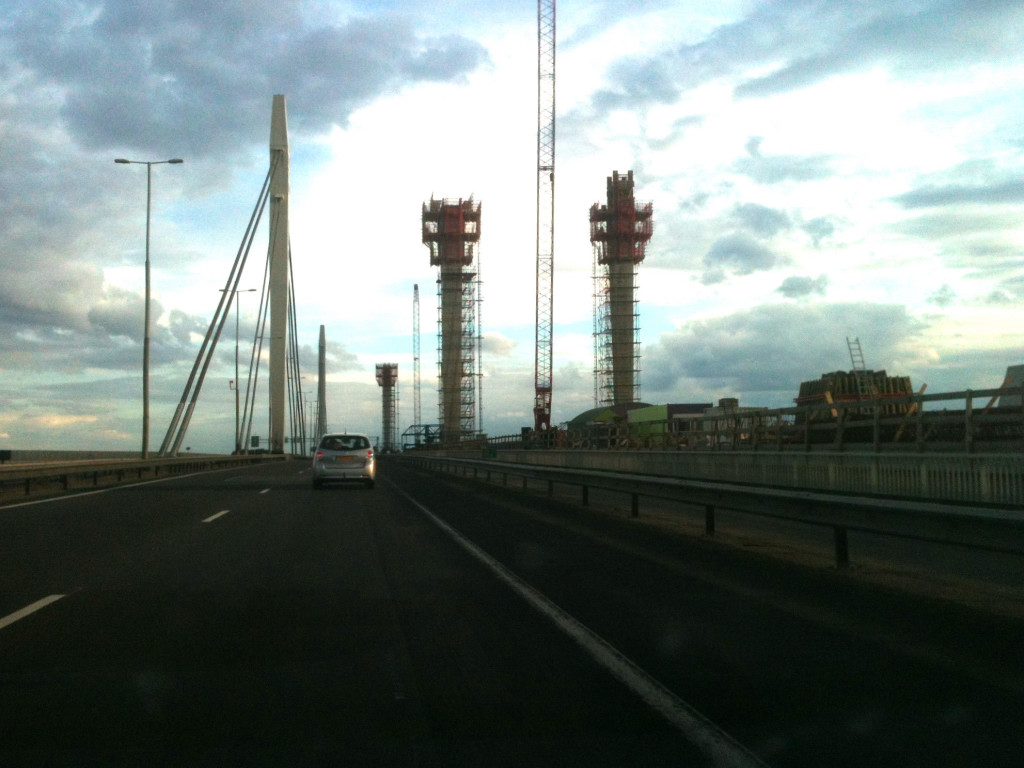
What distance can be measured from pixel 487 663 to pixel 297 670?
1166 mm

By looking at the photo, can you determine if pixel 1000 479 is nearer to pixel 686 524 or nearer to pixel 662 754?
pixel 686 524

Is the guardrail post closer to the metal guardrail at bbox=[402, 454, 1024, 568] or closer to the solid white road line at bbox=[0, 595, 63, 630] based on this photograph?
the metal guardrail at bbox=[402, 454, 1024, 568]

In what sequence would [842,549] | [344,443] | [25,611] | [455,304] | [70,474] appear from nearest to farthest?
[25,611] < [842,549] < [70,474] < [344,443] < [455,304]

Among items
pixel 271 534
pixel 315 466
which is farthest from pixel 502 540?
pixel 315 466

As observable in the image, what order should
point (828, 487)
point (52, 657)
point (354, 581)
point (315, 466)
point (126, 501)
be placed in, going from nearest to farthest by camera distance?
point (52, 657), point (354, 581), point (828, 487), point (126, 501), point (315, 466)

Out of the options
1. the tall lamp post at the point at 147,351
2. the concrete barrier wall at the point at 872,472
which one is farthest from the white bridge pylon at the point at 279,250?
the concrete barrier wall at the point at 872,472

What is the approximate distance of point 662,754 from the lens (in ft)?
14.2

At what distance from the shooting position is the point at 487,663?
5953 millimetres

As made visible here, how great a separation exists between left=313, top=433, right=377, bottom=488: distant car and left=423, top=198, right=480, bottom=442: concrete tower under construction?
73.6 m

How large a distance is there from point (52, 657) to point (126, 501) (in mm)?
15208

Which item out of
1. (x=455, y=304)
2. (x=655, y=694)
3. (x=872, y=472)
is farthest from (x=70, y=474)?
(x=455, y=304)

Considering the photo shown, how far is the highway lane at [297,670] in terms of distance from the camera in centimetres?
444

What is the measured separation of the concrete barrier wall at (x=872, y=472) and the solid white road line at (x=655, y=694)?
7.30m

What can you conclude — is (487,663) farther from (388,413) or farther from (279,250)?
(388,413)
